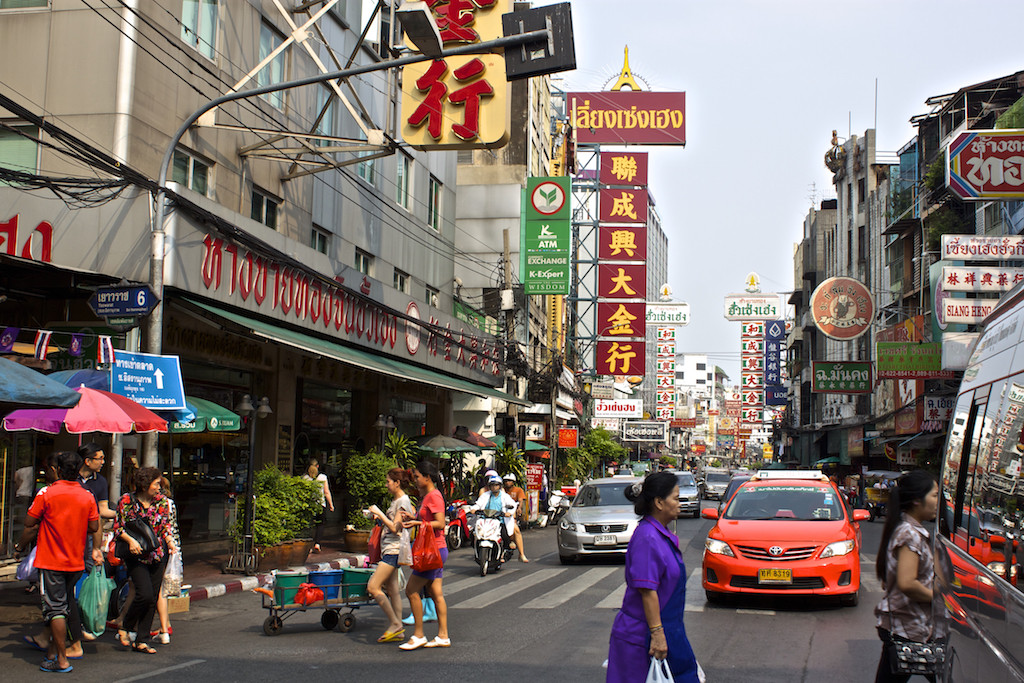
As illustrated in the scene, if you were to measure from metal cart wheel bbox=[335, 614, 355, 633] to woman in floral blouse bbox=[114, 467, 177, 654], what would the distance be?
6.23ft

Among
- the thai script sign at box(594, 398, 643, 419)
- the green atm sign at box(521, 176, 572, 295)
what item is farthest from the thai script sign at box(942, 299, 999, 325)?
the thai script sign at box(594, 398, 643, 419)

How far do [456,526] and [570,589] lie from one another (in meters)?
7.47

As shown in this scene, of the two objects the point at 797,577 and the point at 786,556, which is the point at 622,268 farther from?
the point at 797,577

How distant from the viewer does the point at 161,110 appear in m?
15.7

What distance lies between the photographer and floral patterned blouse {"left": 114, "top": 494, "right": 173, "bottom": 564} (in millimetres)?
9031

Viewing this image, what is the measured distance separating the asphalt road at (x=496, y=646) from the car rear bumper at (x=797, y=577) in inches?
10.8

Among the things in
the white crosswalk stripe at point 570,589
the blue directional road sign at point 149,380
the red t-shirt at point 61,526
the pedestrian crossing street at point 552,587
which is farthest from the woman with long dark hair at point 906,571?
the blue directional road sign at point 149,380

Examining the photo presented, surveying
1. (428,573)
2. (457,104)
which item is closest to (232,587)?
(428,573)

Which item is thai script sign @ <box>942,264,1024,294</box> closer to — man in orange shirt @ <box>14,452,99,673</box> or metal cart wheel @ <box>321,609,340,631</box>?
metal cart wheel @ <box>321,609,340,631</box>

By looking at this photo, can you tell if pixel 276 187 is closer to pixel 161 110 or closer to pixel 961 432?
pixel 161 110

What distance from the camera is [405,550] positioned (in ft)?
31.3

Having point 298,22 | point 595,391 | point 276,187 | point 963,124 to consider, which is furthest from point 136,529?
point 595,391

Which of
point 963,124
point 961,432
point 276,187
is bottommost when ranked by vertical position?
point 961,432

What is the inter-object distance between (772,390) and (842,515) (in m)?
85.0
